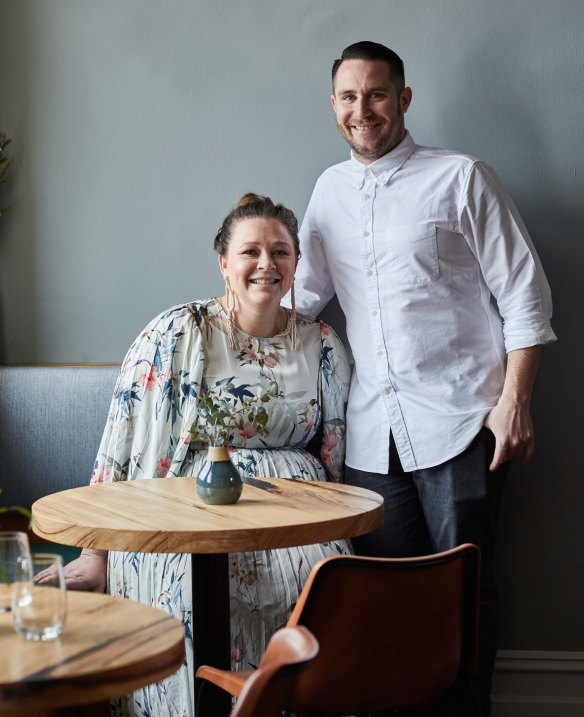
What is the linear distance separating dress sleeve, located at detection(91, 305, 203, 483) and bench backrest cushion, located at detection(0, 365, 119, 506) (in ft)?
1.08

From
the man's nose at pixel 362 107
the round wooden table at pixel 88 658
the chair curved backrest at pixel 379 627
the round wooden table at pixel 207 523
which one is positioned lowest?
the chair curved backrest at pixel 379 627

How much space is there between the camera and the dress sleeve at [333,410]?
9.17 feet

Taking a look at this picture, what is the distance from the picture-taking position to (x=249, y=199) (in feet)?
9.24

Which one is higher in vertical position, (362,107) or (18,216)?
(362,107)

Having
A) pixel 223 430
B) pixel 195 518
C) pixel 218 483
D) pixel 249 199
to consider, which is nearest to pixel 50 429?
pixel 223 430

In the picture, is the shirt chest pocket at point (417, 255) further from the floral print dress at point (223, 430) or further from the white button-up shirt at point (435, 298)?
the floral print dress at point (223, 430)

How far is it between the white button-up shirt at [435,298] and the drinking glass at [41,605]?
151 centimetres

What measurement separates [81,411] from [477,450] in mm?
1244

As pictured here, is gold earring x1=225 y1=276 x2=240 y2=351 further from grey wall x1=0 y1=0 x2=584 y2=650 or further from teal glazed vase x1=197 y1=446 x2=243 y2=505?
teal glazed vase x1=197 y1=446 x2=243 y2=505

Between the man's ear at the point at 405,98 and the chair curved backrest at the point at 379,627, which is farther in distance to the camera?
the man's ear at the point at 405,98

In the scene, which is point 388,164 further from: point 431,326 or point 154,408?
point 154,408

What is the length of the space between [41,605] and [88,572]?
1330mm

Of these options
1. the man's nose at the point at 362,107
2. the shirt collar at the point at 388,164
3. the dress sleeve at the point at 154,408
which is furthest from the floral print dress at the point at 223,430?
the man's nose at the point at 362,107

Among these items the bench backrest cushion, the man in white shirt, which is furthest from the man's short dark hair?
the bench backrest cushion
